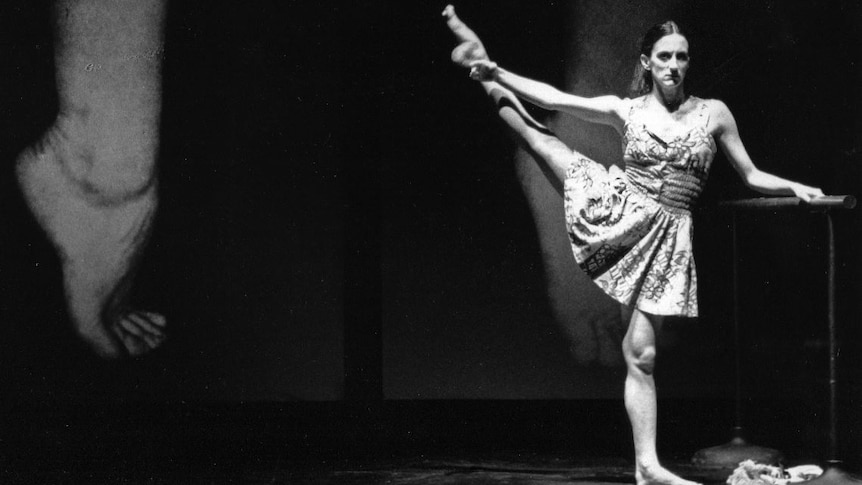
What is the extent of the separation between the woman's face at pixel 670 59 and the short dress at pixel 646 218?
0.12m

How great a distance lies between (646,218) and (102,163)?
236cm

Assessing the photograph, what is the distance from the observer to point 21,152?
4379 millimetres

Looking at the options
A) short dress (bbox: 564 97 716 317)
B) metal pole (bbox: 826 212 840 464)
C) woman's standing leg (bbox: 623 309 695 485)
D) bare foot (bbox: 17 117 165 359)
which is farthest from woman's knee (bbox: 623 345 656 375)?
bare foot (bbox: 17 117 165 359)

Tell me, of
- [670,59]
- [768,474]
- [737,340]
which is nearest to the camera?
[670,59]

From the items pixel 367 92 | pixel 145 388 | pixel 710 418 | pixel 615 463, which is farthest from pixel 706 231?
pixel 145 388

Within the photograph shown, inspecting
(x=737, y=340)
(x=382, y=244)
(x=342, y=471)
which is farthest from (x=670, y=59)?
(x=342, y=471)

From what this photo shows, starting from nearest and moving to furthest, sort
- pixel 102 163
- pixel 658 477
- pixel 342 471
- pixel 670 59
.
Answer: pixel 658 477 → pixel 670 59 → pixel 342 471 → pixel 102 163

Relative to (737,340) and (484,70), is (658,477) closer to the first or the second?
(737,340)

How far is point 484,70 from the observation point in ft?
11.6

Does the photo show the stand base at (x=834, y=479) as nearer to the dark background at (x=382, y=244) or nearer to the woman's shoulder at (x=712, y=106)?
the dark background at (x=382, y=244)

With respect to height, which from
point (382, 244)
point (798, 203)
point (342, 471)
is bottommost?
point (342, 471)

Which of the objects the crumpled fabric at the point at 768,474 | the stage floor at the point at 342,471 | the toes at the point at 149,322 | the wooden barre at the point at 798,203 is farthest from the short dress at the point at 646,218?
the toes at the point at 149,322

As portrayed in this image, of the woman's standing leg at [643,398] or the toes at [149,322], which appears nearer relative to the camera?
the woman's standing leg at [643,398]

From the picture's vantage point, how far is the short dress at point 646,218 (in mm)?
3295
